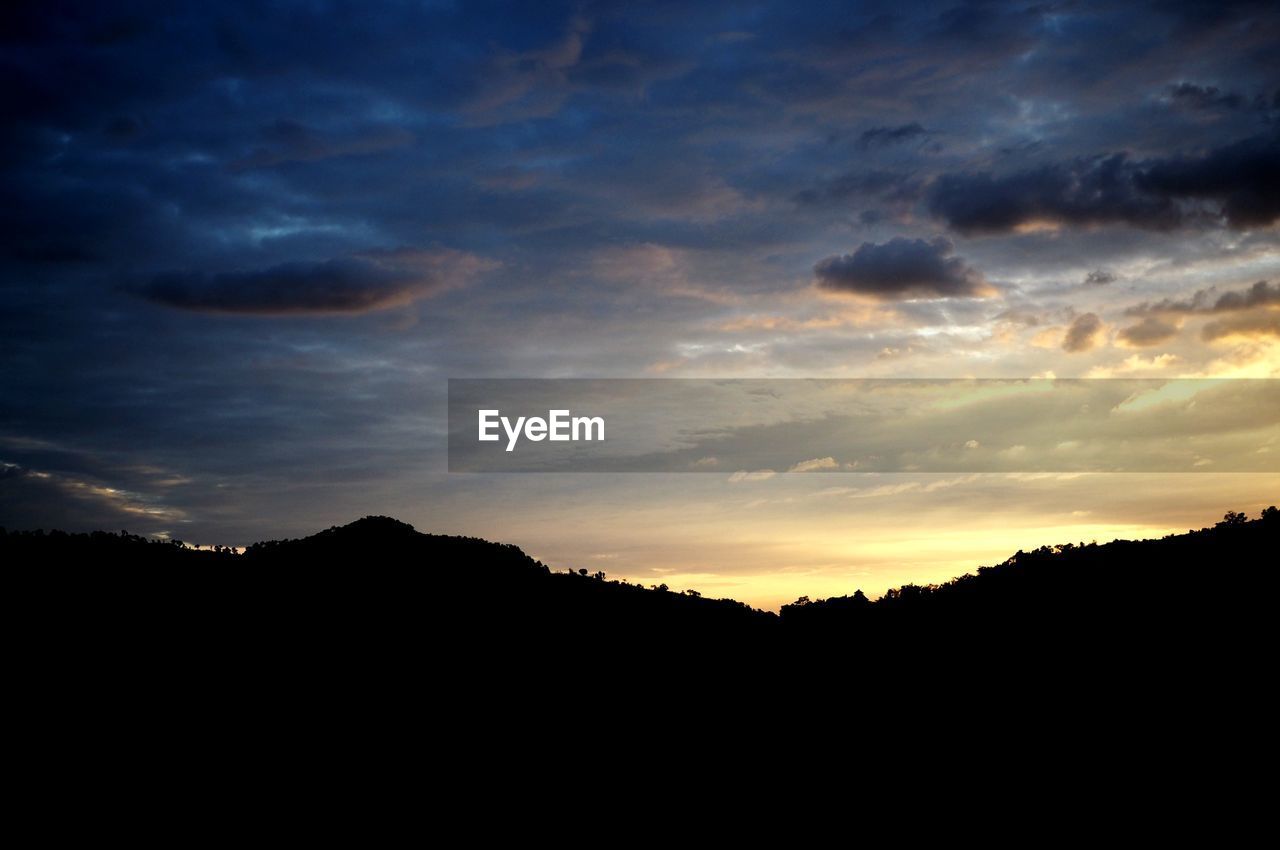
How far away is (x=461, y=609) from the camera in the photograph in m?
47.1

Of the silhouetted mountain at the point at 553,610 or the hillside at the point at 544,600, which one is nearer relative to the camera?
the silhouetted mountain at the point at 553,610

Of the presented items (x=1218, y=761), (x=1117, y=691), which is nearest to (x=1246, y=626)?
(x=1117, y=691)

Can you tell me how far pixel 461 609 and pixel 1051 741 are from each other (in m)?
27.8

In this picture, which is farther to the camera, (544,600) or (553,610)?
(544,600)

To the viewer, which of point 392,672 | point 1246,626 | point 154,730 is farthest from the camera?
point 392,672

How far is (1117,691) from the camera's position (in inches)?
1398

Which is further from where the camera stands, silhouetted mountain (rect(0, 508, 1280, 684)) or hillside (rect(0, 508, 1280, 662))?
hillside (rect(0, 508, 1280, 662))

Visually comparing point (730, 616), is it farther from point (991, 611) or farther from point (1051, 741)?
point (1051, 741)

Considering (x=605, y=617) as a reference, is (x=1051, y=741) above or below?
below

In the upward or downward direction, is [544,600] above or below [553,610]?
above

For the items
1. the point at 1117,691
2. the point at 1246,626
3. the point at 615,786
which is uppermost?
the point at 1246,626

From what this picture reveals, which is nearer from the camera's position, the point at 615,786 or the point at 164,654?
the point at 615,786

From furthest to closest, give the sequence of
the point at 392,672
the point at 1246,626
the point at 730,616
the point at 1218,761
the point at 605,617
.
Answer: the point at 730,616
the point at 605,617
the point at 392,672
the point at 1246,626
the point at 1218,761

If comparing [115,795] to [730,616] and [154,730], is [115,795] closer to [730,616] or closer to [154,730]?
[154,730]
